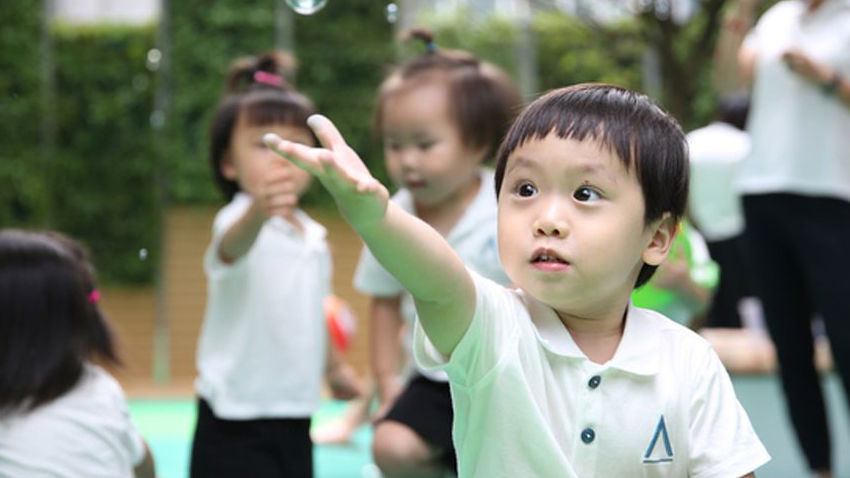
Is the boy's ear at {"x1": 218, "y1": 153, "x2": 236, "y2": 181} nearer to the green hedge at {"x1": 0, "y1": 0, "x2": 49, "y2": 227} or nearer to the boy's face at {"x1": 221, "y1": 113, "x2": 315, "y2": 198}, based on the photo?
the boy's face at {"x1": 221, "y1": 113, "x2": 315, "y2": 198}

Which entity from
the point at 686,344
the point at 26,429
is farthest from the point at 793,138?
the point at 26,429

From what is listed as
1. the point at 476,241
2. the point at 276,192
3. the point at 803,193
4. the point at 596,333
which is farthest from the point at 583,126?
the point at 803,193

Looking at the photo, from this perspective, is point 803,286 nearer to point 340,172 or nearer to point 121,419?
point 121,419

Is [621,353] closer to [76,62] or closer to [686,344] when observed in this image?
[686,344]

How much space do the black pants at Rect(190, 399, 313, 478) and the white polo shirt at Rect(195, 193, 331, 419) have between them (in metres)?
0.03

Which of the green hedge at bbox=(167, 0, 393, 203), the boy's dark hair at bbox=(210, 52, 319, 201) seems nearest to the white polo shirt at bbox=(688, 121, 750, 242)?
the green hedge at bbox=(167, 0, 393, 203)

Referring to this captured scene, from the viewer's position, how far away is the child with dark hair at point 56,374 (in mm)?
2006

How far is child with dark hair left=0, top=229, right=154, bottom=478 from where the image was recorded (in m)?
2.01

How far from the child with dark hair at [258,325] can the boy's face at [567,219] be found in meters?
1.09

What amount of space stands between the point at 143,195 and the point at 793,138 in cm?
503

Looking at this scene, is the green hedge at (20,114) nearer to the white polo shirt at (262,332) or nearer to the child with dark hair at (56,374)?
the white polo shirt at (262,332)

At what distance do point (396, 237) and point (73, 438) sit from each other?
3.26 ft

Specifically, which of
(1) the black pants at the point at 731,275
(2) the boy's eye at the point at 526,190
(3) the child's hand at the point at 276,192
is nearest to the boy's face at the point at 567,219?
(2) the boy's eye at the point at 526,190

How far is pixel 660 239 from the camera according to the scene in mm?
1544
